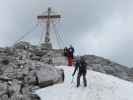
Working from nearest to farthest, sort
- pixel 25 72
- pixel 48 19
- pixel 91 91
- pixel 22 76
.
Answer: pixel 91 91, pixel 22 76, pixel 25 72, pixel 48 19

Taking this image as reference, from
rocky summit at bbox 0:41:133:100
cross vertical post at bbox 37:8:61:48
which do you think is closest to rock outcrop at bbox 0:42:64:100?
rocky summit at bbox 0:41:133:100

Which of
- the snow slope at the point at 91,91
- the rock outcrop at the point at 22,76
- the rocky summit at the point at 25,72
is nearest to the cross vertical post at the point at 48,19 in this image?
the rocky summit at the point at 25,72

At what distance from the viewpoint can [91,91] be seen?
25703 mm

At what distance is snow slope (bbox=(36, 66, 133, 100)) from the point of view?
24781 mm

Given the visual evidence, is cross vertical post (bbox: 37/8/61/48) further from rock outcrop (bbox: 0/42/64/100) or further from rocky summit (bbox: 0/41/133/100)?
rock outcrop (bbox: 0/42/64/100)

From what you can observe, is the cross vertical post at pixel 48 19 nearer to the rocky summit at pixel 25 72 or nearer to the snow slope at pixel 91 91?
the rocky summit at pixel 25 72

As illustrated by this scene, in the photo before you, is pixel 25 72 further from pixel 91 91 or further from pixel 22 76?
pixel 91 91

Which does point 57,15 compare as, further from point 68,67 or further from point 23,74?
point 23,74

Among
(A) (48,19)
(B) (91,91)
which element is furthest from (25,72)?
(A) (48,19)

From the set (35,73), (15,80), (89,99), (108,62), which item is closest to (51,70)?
(35,73)

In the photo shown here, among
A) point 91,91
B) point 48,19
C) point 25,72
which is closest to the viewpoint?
point 91,91

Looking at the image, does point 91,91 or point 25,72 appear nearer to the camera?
point 91,91

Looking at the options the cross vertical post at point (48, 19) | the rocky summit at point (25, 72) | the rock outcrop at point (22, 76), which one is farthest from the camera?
the cross vertical post at point (48, 19)

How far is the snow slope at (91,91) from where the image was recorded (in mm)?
24781
